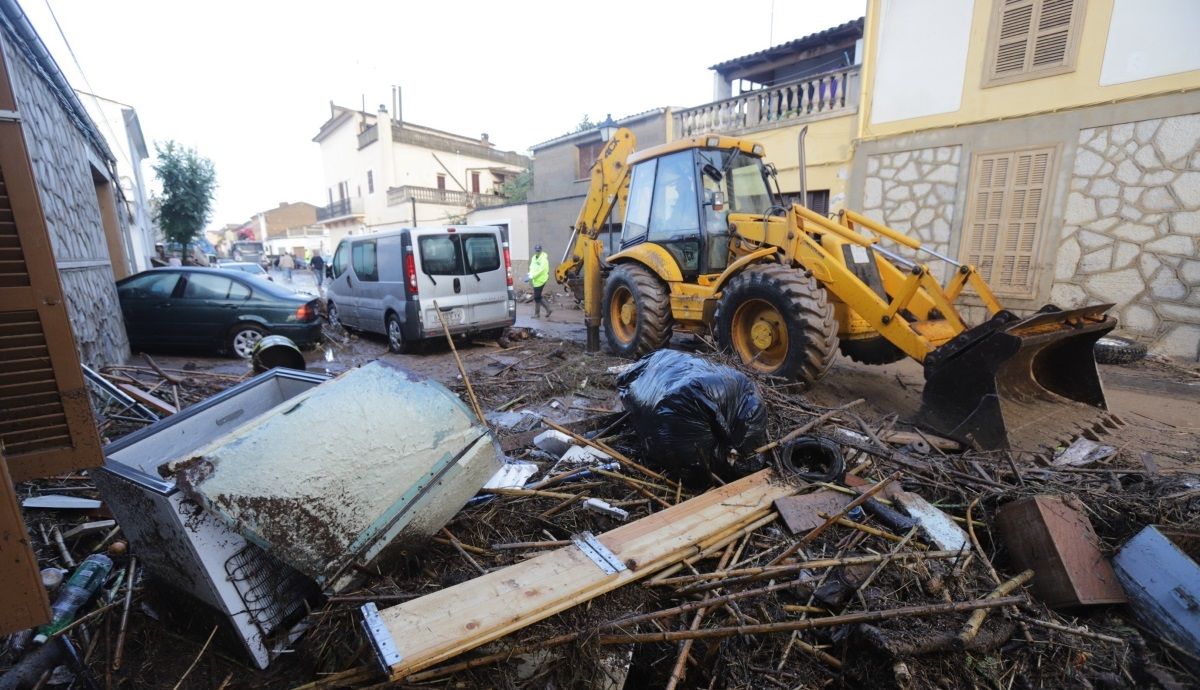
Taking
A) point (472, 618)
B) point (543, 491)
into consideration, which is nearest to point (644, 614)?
point (472, 618)

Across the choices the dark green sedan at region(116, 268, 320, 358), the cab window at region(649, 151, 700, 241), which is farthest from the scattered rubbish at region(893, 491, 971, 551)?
the dark green sedan at region(116, 268, 320, 358)

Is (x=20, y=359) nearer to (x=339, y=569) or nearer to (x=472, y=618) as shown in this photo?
(x=339, y=569)

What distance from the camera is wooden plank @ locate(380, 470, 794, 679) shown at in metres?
1.89

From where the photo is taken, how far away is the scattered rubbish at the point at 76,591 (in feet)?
7.50

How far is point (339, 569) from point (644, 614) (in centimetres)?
127

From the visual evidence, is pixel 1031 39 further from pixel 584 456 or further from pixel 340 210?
pixel 340 210

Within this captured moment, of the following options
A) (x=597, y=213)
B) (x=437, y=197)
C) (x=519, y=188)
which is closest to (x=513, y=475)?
(x=597, y=213)

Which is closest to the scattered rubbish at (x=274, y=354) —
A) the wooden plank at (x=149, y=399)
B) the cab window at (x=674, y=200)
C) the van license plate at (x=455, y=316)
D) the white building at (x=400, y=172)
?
the wooden plank at (x=149, y=399)

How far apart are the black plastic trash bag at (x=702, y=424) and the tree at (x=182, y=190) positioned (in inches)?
808

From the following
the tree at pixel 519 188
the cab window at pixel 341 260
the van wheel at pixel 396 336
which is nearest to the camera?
the van wheel at pixel 396 336

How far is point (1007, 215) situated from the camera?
818 cm

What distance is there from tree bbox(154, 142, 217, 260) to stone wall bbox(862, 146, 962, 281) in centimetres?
2040

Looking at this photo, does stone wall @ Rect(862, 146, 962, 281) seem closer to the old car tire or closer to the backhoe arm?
the old car tire

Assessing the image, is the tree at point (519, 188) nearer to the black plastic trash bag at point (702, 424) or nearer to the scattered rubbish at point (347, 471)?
the black plastic trash bag at point (702, 424)
